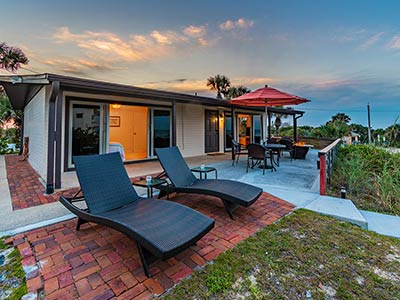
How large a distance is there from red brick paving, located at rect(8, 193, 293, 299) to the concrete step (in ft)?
2.85


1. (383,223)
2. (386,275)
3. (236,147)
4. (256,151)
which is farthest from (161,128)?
(386,275)

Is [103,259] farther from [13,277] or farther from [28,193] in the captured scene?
[28,193]

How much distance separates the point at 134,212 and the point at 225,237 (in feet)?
3.72

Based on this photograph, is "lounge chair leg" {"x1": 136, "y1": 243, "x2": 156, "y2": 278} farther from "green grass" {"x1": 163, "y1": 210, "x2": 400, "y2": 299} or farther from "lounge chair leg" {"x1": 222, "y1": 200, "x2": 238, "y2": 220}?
"lounge chair leg" {"x1": 222, "y1": 200, "x2": 238, "y2": 220}

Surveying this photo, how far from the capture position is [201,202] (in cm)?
374

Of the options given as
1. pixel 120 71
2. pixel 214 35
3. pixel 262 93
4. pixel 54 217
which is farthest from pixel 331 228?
pixel 120 71

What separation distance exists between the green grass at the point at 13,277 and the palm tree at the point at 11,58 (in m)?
13.5

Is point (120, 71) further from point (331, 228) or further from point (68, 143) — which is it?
point (331, 228)

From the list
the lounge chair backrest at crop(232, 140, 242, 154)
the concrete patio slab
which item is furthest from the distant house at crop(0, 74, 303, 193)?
the concrete patio slab

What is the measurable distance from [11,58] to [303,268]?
51.6 feet

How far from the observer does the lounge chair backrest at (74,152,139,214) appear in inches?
99.0

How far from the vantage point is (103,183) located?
273 centimetres

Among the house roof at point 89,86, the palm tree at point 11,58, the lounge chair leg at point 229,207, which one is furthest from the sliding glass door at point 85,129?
the palm tree at point 11,58

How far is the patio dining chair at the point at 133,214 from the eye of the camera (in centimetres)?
181
